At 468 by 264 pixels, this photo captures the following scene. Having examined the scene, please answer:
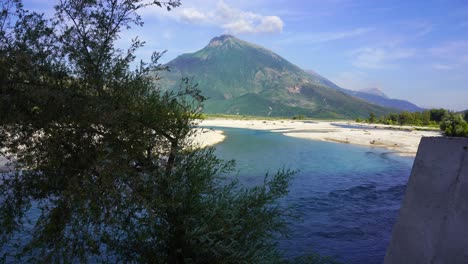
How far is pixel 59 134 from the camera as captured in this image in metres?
9.52

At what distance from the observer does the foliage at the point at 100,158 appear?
8984 millimetres

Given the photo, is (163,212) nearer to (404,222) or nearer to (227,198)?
(227,198)

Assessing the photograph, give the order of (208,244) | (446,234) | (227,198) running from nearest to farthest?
1. (446,234)
2. (208,244)
3. (227,198)

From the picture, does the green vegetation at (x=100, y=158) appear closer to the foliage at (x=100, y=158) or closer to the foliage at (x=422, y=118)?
the foliage at (x=100, y=158)

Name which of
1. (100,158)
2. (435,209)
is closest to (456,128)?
(435,209)

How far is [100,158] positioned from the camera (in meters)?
8.62

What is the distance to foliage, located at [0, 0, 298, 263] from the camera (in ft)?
29.5

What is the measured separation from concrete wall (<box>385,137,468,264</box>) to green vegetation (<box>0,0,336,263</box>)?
15.7 feet

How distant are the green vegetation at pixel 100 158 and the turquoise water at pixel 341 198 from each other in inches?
395

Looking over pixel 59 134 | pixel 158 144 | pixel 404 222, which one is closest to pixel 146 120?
pixel 158 144

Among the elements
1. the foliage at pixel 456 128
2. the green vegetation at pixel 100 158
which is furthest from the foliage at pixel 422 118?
the green vegetation at pixel 100 158

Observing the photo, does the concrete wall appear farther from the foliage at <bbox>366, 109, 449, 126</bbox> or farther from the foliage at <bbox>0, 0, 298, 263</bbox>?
the foliage at <bbox>366, 109, 449, 126</bbox>

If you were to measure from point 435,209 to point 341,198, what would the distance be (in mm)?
28096

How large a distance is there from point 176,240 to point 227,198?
91.2 inches
